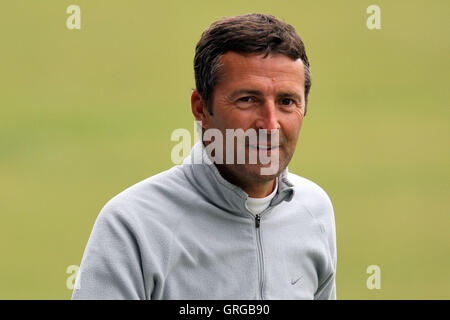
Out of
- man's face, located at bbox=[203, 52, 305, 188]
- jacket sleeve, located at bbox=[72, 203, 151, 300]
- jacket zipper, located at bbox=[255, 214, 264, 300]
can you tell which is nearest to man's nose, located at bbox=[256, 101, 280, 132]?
man's face, located at bbox=[203, 52, 305, 188]

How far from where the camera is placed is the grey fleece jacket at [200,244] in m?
3.60

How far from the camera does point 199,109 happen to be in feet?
13.1

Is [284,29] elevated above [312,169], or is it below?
above

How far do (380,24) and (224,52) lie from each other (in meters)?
16.2

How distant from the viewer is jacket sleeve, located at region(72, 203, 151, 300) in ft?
11.7

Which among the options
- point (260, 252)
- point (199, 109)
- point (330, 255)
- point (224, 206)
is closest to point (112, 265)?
point (224, 206)

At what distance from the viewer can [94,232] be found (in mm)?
3668

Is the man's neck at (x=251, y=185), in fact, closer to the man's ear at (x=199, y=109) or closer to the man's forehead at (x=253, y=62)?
the man's ear at (x=199, y=109)

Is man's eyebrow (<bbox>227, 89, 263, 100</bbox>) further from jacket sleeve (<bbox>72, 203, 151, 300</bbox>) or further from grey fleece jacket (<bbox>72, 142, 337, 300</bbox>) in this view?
jacket sleeve (<bbox>72, 203, 151, 300</bbox>)

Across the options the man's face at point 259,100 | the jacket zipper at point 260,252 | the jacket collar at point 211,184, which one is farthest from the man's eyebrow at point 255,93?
the jacket zipper at point 260,252

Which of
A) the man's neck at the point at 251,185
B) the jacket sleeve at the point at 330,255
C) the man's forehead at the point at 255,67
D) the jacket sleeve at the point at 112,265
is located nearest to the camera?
the jacket sleeve at the point at 112,265

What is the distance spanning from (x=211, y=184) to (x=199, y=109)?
39 cm
